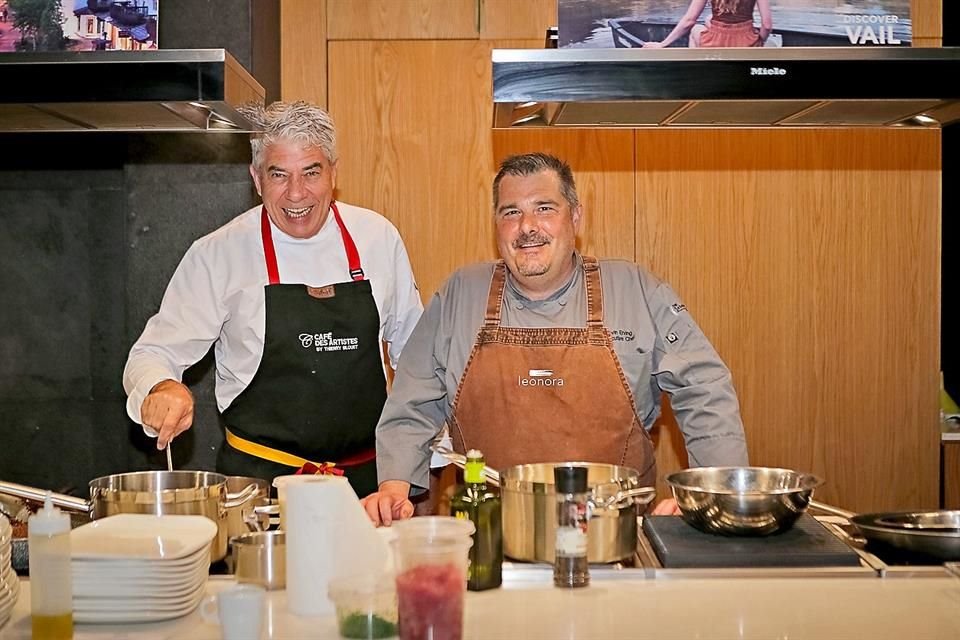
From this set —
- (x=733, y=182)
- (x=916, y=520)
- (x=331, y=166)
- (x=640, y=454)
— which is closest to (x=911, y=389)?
(x=733, y=182)

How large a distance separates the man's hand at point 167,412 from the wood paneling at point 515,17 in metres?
1.94

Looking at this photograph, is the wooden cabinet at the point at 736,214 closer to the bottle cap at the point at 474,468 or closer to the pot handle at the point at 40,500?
the pot handle at the point at 40,500

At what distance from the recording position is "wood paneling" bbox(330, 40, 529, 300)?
394cm

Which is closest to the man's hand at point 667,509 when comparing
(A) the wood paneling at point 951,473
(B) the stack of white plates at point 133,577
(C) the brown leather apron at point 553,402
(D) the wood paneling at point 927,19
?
(C) the brown leather apron at point 553,402

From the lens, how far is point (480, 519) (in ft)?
6.18

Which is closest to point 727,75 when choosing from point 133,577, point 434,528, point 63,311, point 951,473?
point 434,528

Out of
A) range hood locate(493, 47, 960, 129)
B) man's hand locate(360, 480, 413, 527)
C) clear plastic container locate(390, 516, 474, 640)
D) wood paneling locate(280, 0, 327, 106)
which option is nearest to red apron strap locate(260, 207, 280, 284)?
man's hand locate(360, 480, 413, 527)

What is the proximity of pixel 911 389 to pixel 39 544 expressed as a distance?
3.20 meters

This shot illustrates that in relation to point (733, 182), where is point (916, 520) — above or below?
below

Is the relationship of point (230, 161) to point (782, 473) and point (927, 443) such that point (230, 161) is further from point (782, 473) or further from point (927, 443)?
point (927, 443)

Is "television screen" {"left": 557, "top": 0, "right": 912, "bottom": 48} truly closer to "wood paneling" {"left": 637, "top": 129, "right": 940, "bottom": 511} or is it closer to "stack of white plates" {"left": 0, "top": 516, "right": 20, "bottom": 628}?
"stack of white plates" {"left": 0, "top": 516, "right": 20, "bottom": 628}

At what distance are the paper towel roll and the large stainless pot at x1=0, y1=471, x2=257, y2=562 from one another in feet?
1.00

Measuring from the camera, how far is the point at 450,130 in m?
3.96

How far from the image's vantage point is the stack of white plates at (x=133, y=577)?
1735 mm
